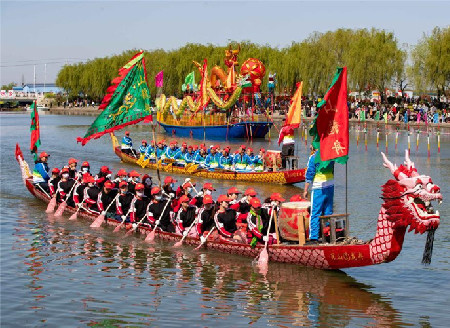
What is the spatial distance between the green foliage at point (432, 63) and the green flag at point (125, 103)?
43042 mm

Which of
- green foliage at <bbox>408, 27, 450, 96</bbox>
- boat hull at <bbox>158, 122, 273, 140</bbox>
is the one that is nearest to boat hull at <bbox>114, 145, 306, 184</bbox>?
boat hull at <bbox>158, 122, 273, 140</bbox>

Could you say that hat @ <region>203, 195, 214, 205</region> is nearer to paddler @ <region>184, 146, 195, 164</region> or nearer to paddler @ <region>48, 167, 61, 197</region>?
paddler @ <region>48, 167, 61, 197</region>

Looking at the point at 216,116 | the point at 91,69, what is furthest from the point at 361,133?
the point at 91,69

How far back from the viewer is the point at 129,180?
80.0ft

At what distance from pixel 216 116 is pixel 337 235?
43.2 meters

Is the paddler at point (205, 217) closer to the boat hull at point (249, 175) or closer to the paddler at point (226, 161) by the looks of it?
the boat hull at point (249, 175)

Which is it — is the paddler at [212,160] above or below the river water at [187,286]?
above

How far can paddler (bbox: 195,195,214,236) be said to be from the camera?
64.4ft

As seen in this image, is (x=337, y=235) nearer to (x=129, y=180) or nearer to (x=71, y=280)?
(x=71, y=280)

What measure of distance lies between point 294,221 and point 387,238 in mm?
2821

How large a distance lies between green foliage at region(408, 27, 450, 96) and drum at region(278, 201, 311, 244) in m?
48.0

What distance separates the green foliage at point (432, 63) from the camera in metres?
62.7

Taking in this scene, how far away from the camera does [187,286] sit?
17156mm

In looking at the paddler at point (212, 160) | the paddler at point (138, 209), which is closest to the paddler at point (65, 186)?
the paddler at point (138, 209)
